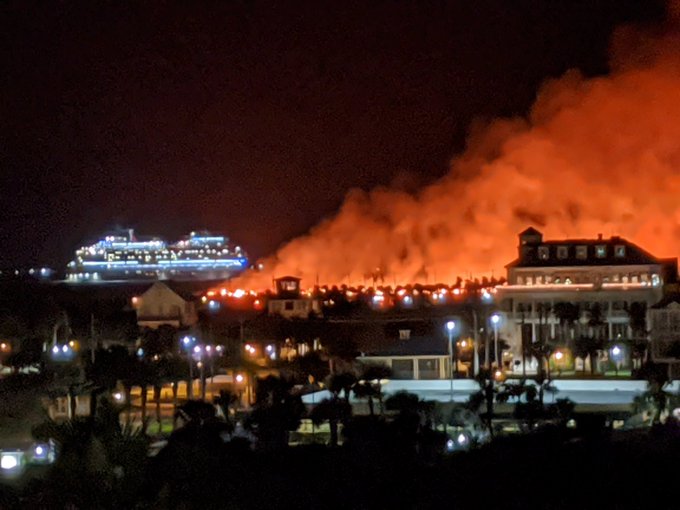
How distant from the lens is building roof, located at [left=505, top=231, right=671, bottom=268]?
2350 centimetres

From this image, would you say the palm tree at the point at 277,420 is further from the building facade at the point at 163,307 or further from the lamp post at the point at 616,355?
the building facade at the point at 163,307

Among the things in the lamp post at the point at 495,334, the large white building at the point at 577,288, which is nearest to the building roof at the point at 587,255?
the large white building at the point at 577,288

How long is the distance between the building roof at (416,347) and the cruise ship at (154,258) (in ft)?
149

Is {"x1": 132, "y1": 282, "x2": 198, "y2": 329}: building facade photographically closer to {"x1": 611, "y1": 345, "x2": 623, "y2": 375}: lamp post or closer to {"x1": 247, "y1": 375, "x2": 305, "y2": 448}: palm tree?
{"x1": 611, "y1": 345, "x2": 623, "y2": 375}: lamp post

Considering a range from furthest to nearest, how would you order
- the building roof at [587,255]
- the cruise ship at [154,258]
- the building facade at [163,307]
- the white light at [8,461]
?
the cruise ship at [154,258]
the building facade at [163,307]
the building roof at [587,255]
the white light at [8,461]

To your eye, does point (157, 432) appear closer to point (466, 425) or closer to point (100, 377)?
point (100, 377)

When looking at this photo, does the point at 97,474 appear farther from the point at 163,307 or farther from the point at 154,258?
the point at 154,258

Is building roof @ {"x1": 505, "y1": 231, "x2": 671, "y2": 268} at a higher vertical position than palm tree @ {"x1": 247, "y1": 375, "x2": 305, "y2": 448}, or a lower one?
higher

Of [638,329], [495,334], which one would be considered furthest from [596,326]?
[495,334]

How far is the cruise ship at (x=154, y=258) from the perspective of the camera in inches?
2670

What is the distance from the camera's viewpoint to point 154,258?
73688 millimetres

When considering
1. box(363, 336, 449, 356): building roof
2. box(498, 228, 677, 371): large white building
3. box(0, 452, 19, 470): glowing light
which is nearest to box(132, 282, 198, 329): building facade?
box(363, 336, 449, 356): building roof

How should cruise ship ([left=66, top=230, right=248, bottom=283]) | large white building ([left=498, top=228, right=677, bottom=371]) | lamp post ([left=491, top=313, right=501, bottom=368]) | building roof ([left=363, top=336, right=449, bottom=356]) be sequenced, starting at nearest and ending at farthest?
building roof ([left=363, top=336, right=449, bottom=356])
lamp post ([left=491, top=313, right=501, bottom=368])
large white building ([left=498, top=228, right=677, bottom=371])
cruise ship ([left=66, top=230, right=248, bottom=283])

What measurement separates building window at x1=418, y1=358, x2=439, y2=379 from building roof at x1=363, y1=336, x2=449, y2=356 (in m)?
0.12
